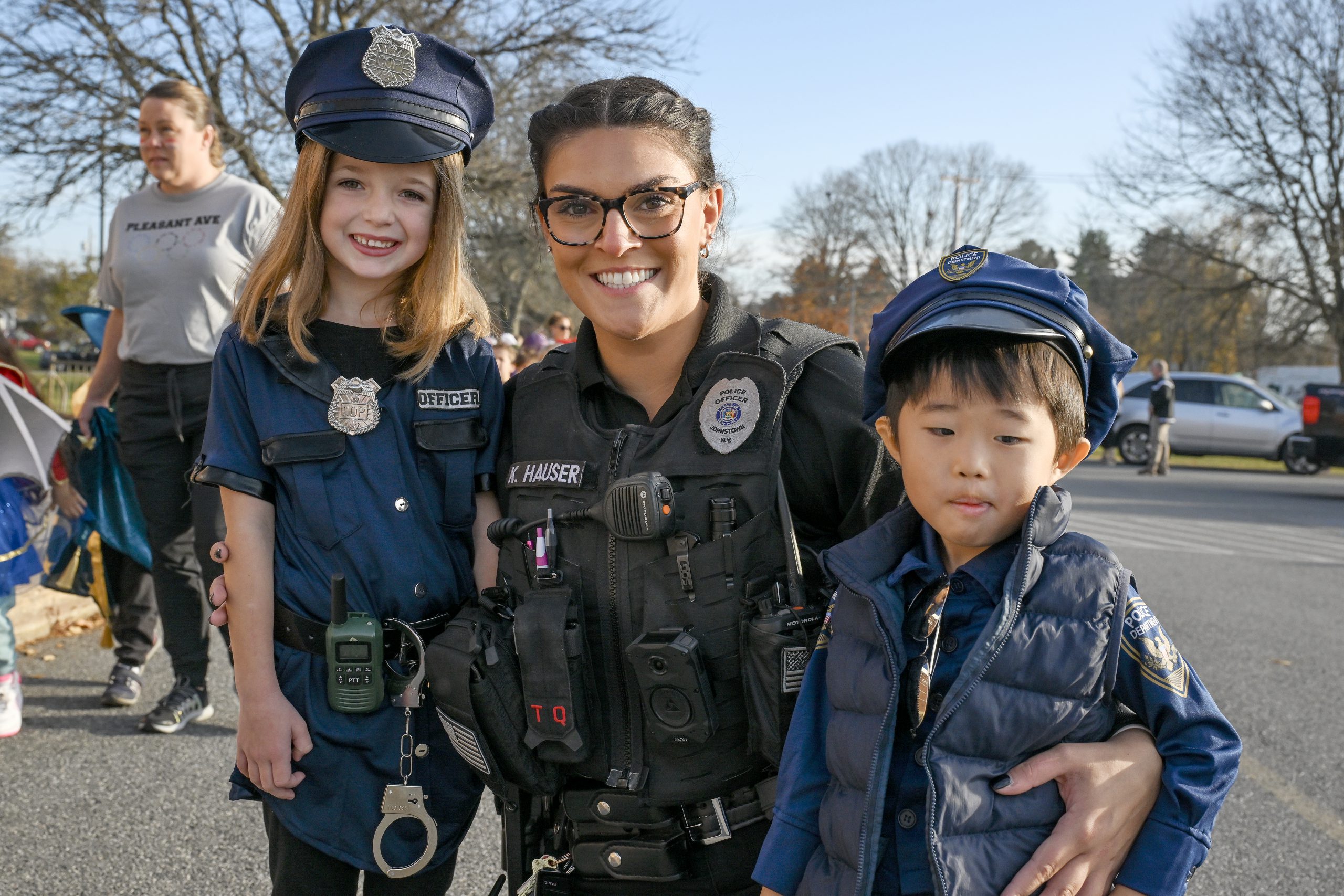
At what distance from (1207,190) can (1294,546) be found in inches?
679

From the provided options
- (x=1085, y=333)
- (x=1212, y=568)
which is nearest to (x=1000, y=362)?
(x=1085, y=333)

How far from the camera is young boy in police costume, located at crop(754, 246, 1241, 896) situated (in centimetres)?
144

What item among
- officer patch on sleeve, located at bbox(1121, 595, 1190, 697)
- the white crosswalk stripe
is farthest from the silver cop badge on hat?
the white crosswalk stripe

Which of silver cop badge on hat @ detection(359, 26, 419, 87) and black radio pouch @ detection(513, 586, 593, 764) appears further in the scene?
silver cop badge on hat @ detection(359, 26, 419, 87)

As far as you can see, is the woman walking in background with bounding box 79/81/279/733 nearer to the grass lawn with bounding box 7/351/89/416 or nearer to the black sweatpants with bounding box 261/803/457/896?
the black sweatpants with bounding box 261/803/457/896

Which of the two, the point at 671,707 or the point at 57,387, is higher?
the point at 57,387

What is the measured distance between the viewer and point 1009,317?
154 centimetres

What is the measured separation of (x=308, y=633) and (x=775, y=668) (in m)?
0.91

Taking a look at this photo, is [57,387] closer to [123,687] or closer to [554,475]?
[123,687]

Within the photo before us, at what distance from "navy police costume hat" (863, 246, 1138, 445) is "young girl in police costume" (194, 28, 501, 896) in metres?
0.90

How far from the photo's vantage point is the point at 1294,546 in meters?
9.37

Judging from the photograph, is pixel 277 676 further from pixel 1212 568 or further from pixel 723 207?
pixel 1212 568

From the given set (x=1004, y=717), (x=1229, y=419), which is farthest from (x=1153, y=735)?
(x=1229, y=419)

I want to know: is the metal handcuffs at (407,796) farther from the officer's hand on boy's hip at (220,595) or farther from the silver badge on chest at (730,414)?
the silver badge on chest at (730,414)
